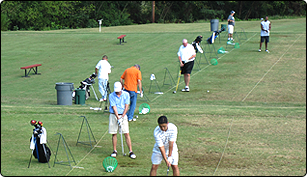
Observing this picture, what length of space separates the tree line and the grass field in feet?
77.0

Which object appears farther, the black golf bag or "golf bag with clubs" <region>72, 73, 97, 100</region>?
"golf bag with clubs" <region>72, 73, 97, 100</region>

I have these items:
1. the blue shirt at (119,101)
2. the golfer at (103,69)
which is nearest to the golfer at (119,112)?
the blue shirt at (119,101)

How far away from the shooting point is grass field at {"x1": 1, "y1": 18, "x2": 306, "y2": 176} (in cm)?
940

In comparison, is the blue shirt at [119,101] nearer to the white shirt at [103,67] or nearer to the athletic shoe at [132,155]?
the athletic shoe at [132,155]

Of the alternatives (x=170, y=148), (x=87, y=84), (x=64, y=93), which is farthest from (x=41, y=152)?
(x=87, y=84)

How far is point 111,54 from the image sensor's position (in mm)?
26344

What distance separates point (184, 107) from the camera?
48.8 ft

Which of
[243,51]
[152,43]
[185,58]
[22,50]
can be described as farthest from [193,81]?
[22,50]

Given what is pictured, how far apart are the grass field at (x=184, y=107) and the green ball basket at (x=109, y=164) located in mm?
126

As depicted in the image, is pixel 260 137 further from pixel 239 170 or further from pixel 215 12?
pixel 215 12

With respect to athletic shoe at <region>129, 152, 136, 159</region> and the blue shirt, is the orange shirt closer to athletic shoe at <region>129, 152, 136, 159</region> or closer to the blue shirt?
the blue shirt

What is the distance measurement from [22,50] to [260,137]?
21.5 meters

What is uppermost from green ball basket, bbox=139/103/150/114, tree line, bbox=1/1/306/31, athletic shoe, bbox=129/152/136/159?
tree line, bbox=1/1/306/31

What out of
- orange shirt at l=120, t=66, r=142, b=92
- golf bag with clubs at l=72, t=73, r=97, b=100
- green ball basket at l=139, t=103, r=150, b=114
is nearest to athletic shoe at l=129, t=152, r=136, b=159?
orange shirt at l=120, t=66, r=142, b=92
